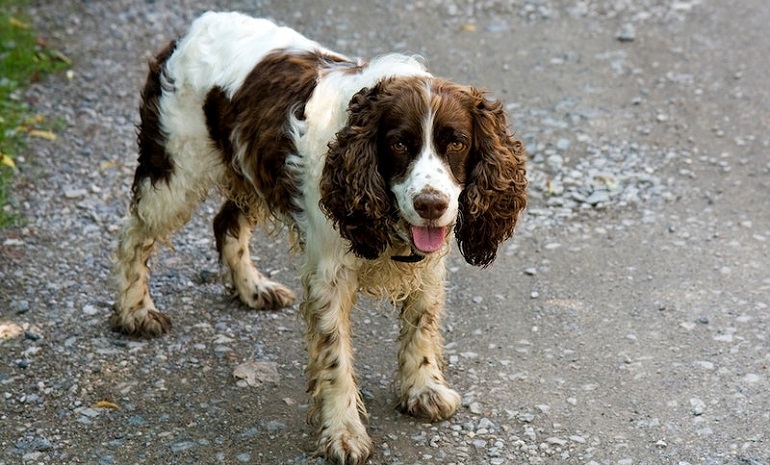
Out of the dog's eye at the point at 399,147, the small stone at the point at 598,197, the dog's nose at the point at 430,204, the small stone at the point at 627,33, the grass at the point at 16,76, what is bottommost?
the grass at the point at 16,76

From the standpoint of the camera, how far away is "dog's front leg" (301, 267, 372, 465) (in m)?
4.70

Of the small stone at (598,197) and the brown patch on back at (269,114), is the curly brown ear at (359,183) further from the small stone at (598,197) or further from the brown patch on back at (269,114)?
the small stone at (598,197)

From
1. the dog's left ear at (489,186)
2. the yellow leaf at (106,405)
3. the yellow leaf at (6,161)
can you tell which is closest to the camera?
the dog's left ear at (489,186)

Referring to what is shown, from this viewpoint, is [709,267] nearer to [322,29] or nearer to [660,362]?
[660,362]

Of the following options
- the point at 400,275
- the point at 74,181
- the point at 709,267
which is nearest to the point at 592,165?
the point at 709,267

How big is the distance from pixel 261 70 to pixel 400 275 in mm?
1185

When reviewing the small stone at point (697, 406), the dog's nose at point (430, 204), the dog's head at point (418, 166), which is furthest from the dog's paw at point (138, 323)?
the small stone at point (697, 406)

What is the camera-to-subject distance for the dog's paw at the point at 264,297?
609 centimetres

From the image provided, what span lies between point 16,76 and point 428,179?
610 cm

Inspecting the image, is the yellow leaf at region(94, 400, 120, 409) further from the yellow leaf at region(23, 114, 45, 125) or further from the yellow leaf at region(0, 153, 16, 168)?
the yellow leaf at region(23, 114, 45, 125)

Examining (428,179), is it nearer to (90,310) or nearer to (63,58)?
(90,310)

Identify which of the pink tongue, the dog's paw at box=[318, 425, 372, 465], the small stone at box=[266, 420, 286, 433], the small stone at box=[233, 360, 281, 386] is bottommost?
the small stone at box=[233, 360, 281, 386]

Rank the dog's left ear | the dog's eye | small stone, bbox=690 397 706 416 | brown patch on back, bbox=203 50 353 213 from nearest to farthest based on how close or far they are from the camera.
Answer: the dog's eye < the dog's left ear < brown patch on back, bbox=203 50 353 213 < small stone, bbox=690 397 706 416

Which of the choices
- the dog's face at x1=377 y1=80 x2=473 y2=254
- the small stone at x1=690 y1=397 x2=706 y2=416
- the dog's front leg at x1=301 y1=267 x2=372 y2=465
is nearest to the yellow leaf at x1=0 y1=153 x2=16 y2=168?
the dog's front leg at x1=301 y1=267 x2=372 y2=465
